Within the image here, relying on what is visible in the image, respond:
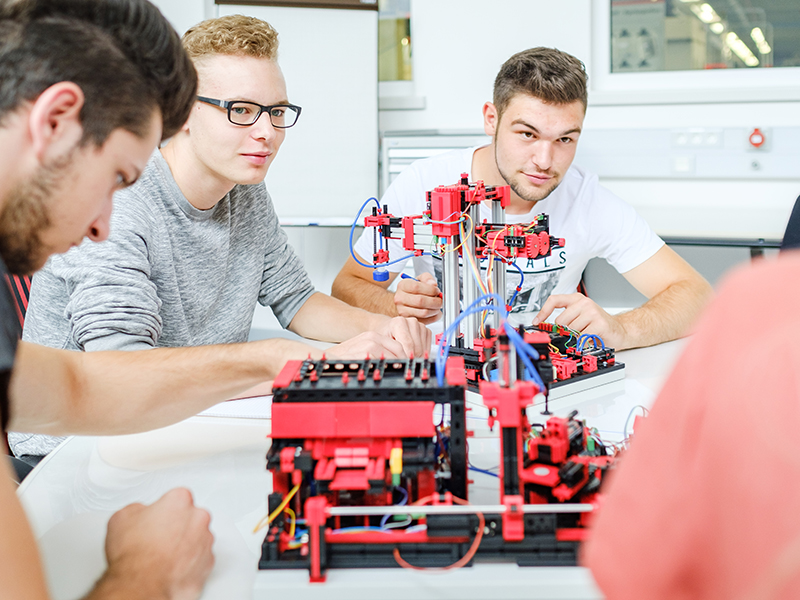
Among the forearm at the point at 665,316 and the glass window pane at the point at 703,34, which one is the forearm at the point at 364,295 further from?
the glass window pane at the point at 703,34

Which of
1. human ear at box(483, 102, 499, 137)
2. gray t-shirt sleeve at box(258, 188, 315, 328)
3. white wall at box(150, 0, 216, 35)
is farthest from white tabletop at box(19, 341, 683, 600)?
white wall at box(150, 0, 216, 35)

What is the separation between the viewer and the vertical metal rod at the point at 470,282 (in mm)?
1283

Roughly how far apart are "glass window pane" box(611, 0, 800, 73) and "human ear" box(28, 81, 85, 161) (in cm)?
294

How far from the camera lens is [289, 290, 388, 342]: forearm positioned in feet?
5.62

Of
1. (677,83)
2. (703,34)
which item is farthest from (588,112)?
(703,34)

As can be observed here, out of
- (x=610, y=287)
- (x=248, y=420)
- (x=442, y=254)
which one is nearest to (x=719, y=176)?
(x=610, y=287)

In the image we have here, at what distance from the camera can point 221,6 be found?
2.98m

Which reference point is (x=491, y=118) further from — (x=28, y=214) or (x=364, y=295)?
(x=28, y=214)

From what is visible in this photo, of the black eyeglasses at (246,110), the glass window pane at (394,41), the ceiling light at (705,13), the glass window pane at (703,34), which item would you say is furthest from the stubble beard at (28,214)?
the ceiling light at (705,13)

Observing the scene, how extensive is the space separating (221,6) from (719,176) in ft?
7.31

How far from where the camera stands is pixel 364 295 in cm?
199

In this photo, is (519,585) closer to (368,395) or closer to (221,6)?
(368,395)

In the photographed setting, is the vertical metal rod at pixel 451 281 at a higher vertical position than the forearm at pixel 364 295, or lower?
higher

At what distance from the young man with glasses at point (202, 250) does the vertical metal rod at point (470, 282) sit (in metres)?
0.10
